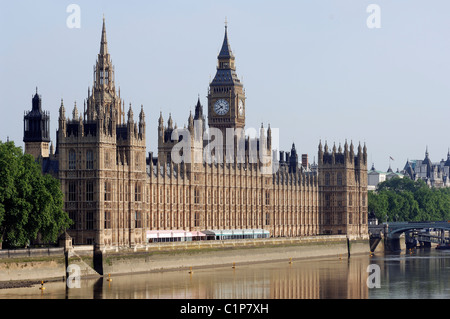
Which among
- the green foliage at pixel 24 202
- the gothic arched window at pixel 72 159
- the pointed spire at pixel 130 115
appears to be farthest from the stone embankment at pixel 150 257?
the pointed spire at pixel 130 115

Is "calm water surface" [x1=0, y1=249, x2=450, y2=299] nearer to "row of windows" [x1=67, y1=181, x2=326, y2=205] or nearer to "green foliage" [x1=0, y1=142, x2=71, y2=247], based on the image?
"green foliage" [x1=0, y1=142, x2=71, y2=247]

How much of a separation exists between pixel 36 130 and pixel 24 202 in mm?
54221

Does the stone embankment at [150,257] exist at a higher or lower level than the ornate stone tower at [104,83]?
lower

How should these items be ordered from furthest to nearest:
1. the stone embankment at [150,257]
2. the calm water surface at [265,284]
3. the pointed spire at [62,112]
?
the pointed spire at [62,112] → the stone embankment at [150,257] → the calm water surface at [265,284]

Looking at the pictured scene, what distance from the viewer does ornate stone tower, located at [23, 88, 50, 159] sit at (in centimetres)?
17662

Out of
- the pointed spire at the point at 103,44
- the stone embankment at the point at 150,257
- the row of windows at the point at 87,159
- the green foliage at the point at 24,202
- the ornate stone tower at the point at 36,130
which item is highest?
the pointed spire at the point at 103,44

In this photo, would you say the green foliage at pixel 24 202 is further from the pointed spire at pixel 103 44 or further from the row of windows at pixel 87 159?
the pointed spire at pixel 103 44

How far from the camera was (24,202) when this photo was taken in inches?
4865

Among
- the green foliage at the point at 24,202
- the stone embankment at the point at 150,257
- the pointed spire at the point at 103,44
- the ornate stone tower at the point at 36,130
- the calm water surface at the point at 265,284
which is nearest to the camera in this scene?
the calm water surface at the point at 265,284

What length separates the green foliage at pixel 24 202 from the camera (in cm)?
12300

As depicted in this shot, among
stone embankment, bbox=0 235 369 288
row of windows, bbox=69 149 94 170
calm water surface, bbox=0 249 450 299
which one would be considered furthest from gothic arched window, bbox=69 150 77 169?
calm water surface, bbox=0 249 450 299

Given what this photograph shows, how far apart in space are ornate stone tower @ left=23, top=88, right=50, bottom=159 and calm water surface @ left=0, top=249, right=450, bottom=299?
36.3 meters

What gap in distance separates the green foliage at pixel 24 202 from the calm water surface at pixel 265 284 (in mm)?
6289
